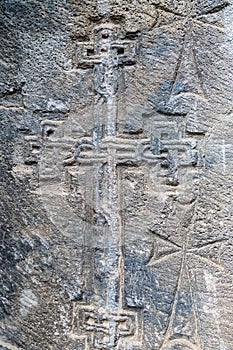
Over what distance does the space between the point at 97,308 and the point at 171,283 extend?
0.21 metres

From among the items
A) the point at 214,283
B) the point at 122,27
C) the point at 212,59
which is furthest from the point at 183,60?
the point at 214,283

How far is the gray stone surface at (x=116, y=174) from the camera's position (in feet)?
5.13

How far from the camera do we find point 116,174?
5.31 feet

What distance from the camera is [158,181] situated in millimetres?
1600

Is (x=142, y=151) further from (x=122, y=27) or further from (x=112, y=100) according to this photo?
(x=122, y=27)

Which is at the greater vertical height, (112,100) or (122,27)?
(122,27)

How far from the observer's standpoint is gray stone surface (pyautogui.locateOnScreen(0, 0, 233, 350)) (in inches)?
61.6

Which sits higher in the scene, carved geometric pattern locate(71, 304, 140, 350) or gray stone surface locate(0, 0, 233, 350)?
gray stone surface locate(0, 0, 233, 350)

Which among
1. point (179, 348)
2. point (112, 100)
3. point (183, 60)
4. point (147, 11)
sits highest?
point (147, 11)

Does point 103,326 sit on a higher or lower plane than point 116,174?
lower

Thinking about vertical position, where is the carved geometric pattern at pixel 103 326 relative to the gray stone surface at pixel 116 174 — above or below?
below

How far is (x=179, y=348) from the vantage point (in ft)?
5.21

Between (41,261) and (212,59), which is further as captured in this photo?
(41,261)

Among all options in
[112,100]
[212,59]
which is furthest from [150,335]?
[212,59]
